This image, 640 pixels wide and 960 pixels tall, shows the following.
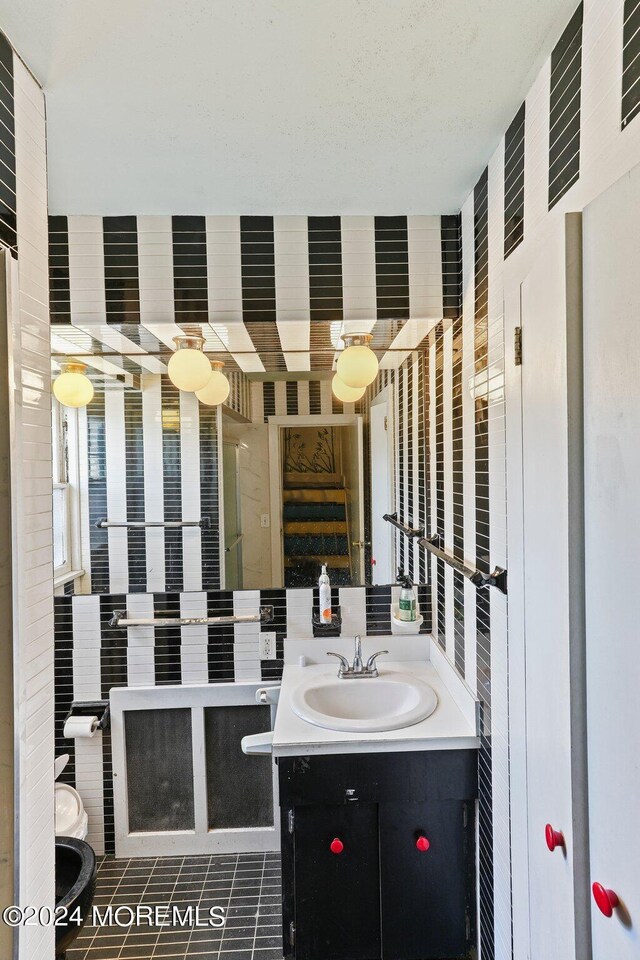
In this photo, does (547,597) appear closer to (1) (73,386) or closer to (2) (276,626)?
(2) (276,626)

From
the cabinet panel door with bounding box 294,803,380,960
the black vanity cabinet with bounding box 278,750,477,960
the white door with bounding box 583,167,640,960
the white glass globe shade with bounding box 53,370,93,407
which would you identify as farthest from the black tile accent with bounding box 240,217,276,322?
the cabinet panel door with bounding box 294,803,380,960

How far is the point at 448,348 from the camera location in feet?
5.70

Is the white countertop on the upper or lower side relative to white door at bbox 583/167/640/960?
lower

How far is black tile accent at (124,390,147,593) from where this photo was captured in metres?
1.93

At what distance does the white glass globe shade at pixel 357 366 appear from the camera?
175 cm

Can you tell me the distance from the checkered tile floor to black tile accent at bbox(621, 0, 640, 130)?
2.28m

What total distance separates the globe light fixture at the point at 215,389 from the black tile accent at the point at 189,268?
28 cm

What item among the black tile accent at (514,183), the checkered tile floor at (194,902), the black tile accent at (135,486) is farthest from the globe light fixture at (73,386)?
the checkered tile floor at (194,902)

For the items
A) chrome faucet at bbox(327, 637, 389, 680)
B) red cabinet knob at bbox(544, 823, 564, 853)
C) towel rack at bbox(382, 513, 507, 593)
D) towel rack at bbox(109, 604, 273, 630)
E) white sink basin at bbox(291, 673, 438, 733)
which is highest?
towel rack at bbox(382, 513, 507, 593)

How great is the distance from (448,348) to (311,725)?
1.33 m

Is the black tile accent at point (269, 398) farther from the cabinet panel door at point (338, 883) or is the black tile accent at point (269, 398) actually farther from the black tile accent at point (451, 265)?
the cabinet panel door at point (338, 883)

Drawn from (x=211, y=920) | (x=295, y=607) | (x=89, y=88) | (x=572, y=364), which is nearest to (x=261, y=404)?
(x=295, y=607)

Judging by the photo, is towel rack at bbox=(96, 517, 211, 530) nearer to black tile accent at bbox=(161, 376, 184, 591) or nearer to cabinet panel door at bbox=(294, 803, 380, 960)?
black tile accent at bbox=(161, 376, 184, 591)

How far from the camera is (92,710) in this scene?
193 cm
